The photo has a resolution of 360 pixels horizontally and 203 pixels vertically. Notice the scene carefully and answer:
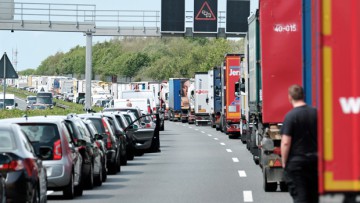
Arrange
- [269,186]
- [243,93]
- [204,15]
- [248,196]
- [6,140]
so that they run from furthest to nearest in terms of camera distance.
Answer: [204,15] → [243,93] → [269,186] → [248,196] → [6,140]

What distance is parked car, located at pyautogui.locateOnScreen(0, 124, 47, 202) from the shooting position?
1450 centimetres

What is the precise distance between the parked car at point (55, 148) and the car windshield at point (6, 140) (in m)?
2.55

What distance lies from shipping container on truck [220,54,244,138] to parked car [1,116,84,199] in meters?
25.3

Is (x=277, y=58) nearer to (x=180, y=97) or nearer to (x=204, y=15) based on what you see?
(x=204, y=15)

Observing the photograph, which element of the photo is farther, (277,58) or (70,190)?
(277,58)

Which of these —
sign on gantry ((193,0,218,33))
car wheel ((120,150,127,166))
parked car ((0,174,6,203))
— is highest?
sign on gantry ((193,0,218,33))

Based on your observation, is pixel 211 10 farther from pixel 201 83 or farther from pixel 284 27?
pixel 284 27

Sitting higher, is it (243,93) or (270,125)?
(243,93)

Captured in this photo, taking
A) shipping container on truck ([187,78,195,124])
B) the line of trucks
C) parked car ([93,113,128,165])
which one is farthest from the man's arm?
shipping container on truck ([187,78,195,124])

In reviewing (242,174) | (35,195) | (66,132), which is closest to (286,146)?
(35,195)

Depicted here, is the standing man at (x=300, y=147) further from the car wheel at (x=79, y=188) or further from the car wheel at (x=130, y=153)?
the car wheel at (x=130, y=153)

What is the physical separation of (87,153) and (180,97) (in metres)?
60.8

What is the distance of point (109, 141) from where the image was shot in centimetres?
2530

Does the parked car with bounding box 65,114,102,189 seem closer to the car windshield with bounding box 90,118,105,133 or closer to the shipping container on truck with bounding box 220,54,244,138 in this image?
the car windshield with bounding box 90,118,105,133
